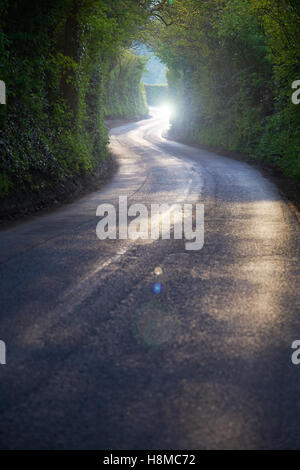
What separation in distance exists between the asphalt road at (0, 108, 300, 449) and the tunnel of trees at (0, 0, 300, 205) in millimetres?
4791

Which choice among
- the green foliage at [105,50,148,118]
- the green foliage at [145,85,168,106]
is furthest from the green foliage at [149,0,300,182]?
the green foliage at [145,85,168,106]

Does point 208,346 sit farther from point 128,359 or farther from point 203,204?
point 203,204

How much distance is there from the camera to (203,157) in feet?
A: 82.5

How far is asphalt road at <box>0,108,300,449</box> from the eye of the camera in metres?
2.95

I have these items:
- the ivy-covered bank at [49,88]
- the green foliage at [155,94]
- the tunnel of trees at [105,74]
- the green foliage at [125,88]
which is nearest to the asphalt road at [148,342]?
the ivy-covered bank at [49,88]

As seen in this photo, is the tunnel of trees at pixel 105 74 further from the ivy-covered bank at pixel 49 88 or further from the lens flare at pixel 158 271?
the lens flare at pixel 158 271

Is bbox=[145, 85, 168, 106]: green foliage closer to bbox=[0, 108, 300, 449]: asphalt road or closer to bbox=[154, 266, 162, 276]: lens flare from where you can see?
bbox=[0, 108, 300, 449]: asphalt road

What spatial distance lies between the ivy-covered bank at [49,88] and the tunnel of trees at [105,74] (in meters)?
0.03

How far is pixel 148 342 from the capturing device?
4020 millimetres

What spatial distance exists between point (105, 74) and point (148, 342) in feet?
73.4

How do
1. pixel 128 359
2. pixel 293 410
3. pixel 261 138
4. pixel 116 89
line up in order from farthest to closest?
1. pixel 116 89
2. pixel 261 138
3. pixel 128 359
4. pixel 293 410

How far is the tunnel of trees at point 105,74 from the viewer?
37.6ft
